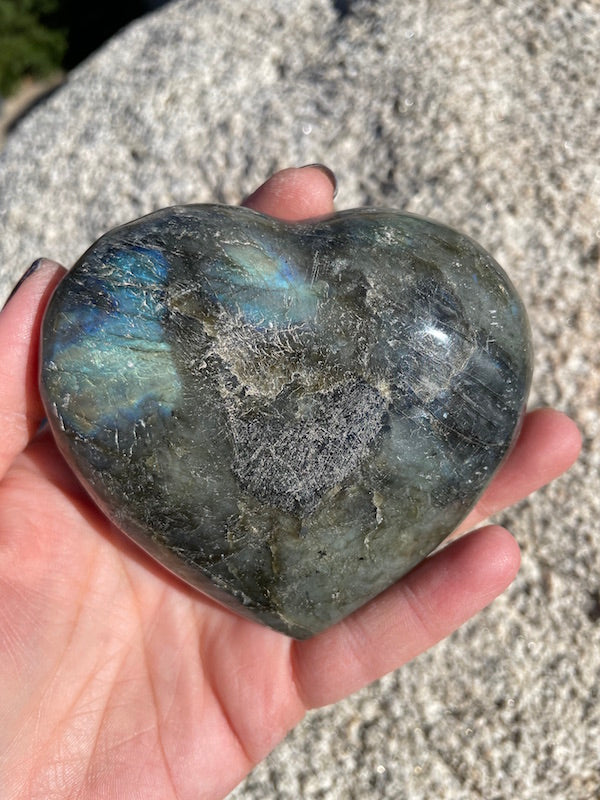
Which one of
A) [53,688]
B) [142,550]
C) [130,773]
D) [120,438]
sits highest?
[120,438]

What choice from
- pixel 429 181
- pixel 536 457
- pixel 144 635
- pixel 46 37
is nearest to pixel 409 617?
pixel 536 457

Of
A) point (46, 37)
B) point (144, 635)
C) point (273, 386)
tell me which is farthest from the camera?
point (46, 37)

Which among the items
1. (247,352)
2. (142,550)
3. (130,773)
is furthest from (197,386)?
(130,773)

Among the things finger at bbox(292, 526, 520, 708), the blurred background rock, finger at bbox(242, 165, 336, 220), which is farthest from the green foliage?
finger at bbox(292, 526, 520, 708)

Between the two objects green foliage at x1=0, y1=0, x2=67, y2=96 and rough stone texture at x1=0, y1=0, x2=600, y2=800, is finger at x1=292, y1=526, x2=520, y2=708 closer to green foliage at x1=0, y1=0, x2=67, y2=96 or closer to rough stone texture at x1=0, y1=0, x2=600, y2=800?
rough stone texture at x1=0, y1=0, x2=600, y2=800

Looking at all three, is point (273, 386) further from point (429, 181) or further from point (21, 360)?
point (429, 181)

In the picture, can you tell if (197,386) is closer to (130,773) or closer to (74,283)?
(74,283)
